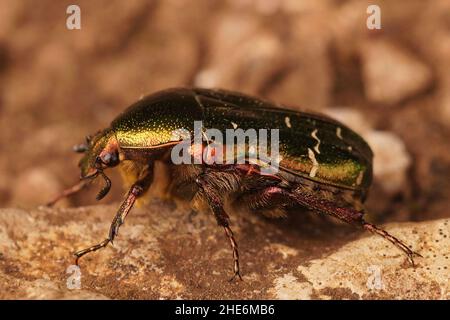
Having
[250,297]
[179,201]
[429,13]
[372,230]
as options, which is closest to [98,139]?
[179,201]

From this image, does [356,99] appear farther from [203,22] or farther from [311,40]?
[203,22]

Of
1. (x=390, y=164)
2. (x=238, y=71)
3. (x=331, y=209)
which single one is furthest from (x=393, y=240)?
(x=238, y=71)

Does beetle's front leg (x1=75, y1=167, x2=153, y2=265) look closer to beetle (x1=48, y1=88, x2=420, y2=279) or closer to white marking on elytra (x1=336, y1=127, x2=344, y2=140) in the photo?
beetle (x1=48, y1=88, x2=420, y2=279)

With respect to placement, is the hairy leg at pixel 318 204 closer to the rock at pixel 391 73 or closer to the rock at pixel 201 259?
the rock at pixel 201 259

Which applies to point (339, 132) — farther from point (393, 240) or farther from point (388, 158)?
point (388, 158)

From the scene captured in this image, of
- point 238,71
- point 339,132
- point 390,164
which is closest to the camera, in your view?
point 339,132

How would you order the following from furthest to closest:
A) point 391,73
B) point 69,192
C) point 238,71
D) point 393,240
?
point 238,71
point 391,73
point 69,192
point 393,240

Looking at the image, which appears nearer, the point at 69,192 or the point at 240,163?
the point at 240,163
